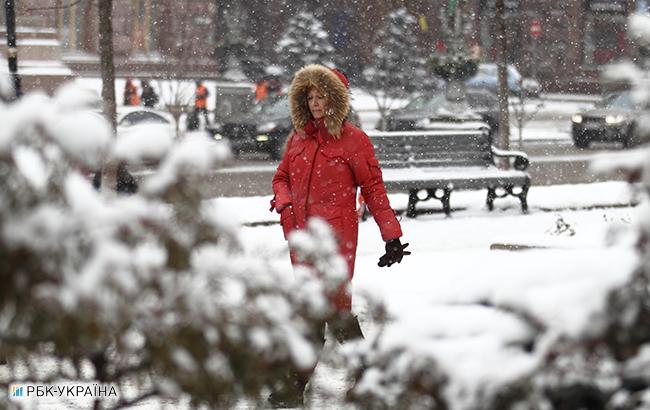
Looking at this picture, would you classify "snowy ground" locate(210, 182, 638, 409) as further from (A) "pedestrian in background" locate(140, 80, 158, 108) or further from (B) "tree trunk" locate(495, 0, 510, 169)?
(A) "pedestrian in background" locate(140, 80, 158, 108)

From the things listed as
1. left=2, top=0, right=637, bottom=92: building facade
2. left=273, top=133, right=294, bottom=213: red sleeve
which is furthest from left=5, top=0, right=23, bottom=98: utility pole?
left=2, top=0, right=637, bottom=92: building facade

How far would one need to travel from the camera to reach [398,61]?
39.9 m

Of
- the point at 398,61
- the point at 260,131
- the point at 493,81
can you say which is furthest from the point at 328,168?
the point at 398,61

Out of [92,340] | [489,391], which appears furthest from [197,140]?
[489,391]

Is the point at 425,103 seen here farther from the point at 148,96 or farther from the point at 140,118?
the point at 148,96

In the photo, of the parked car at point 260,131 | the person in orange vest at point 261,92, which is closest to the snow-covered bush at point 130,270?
the parked car at point 260,131

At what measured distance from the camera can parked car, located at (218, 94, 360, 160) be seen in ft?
89.0

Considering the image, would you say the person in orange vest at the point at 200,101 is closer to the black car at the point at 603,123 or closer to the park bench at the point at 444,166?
the black car at the point at 603,123

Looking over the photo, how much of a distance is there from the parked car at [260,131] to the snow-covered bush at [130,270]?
23.7m

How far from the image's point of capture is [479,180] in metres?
15.7

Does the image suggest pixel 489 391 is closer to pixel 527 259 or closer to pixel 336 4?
pixel 527 259

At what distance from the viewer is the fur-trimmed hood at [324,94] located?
21.6ft

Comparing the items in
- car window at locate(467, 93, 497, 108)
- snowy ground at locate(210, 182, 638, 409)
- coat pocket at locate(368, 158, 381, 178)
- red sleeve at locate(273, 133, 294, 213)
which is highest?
snowy ground at locate(210, 182, 638, 409)

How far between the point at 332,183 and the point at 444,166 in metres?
10.1
